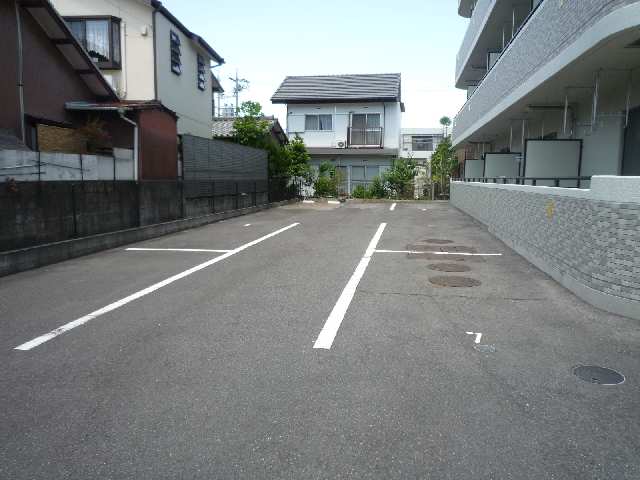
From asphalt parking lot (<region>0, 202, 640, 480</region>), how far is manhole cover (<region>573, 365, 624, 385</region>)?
0.27ft

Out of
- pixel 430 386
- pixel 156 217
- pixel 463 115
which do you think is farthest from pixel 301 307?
pixel 463 115

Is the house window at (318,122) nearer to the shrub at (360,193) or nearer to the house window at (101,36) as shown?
the shrub at (360,193)

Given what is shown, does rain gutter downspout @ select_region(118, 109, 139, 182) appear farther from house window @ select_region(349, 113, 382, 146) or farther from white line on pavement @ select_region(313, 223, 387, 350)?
house window @ select_region(349, 113, 382, 146)

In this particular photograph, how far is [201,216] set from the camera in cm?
1722

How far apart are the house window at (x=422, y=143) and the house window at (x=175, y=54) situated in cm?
3400

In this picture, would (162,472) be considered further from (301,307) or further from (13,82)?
(13,82)

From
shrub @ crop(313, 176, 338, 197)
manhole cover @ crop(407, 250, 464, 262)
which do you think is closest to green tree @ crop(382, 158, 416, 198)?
shrub @ crop(313, 176, 338, 197)

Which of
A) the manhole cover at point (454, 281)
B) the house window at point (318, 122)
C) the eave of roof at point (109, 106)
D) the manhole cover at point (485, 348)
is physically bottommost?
the manhole cover at point (485, 348)

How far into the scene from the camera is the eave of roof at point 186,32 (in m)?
18.8

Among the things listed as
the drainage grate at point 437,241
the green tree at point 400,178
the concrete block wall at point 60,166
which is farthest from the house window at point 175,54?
the green tree at point 400,178

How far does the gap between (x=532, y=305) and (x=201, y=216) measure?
12.7 metres

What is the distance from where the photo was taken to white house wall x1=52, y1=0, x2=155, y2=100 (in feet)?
61.4

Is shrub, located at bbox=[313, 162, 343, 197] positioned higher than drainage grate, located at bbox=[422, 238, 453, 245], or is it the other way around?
shrub, located at bbox=[313, 162, 343, 197]

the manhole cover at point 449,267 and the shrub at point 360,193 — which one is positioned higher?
the shrub at point 360,193
